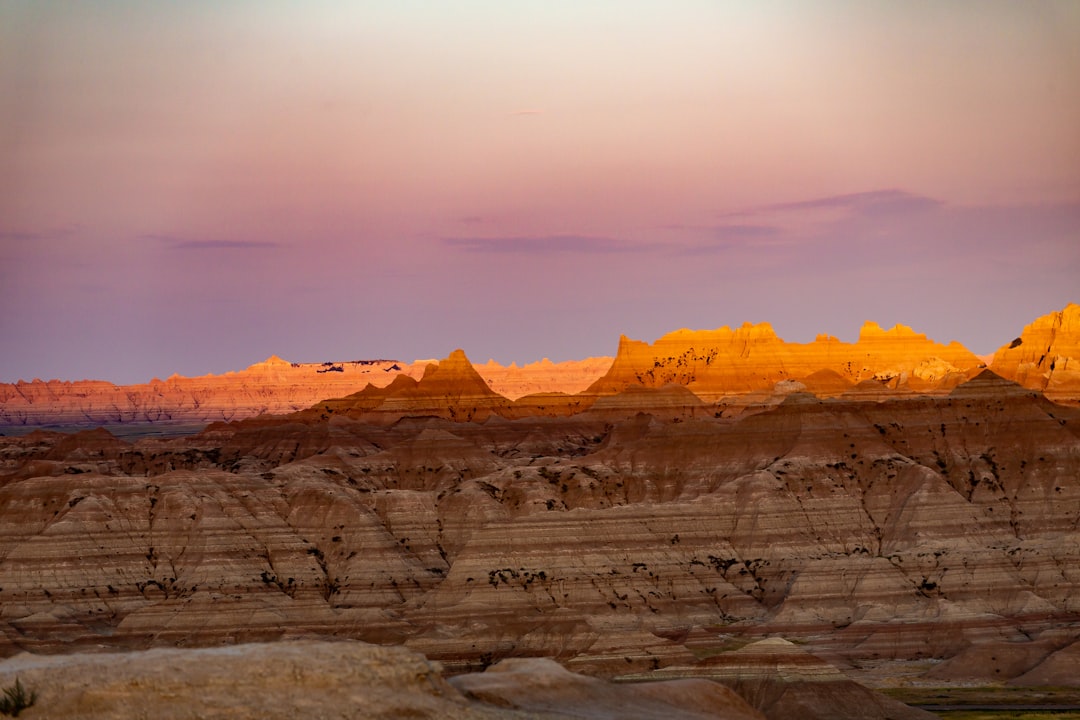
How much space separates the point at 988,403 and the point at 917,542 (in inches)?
1470

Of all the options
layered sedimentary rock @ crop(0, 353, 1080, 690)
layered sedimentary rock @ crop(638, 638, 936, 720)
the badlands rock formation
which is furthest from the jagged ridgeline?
the badlands rock formation

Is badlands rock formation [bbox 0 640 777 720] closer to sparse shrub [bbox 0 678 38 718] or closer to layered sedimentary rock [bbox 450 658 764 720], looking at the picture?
sparse shrub [bbox 0 678 38 718]

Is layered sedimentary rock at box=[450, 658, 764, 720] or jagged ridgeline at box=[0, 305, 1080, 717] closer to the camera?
layered sedimentary rock at box=[450, 658, 764, 720]

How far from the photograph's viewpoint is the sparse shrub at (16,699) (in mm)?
54312

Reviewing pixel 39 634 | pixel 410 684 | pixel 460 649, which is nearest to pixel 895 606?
pixel 460 649

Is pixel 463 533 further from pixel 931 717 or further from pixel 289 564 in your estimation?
pixel 931 717

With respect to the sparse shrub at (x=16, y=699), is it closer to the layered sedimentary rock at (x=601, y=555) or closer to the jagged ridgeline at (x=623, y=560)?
the jagged ridgeline at (x=623, y=560)

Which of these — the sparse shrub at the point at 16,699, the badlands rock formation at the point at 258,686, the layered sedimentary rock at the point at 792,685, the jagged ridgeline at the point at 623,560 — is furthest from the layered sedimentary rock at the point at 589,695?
the jagged ridgeline at the point at 623,560

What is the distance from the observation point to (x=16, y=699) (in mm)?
54531

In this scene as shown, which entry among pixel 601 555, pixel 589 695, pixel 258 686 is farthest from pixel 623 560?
pixel 258 686

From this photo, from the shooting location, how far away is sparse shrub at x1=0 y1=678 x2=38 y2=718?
178 ft

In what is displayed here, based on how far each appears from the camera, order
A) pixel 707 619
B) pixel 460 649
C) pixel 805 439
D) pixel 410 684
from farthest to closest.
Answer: pixel 805 439, pixel 707 619, pixel 460 649, pixel 410 684

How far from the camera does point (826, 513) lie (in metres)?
177

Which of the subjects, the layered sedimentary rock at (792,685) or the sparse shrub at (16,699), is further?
the layered sedimentary rock at (792,685)
